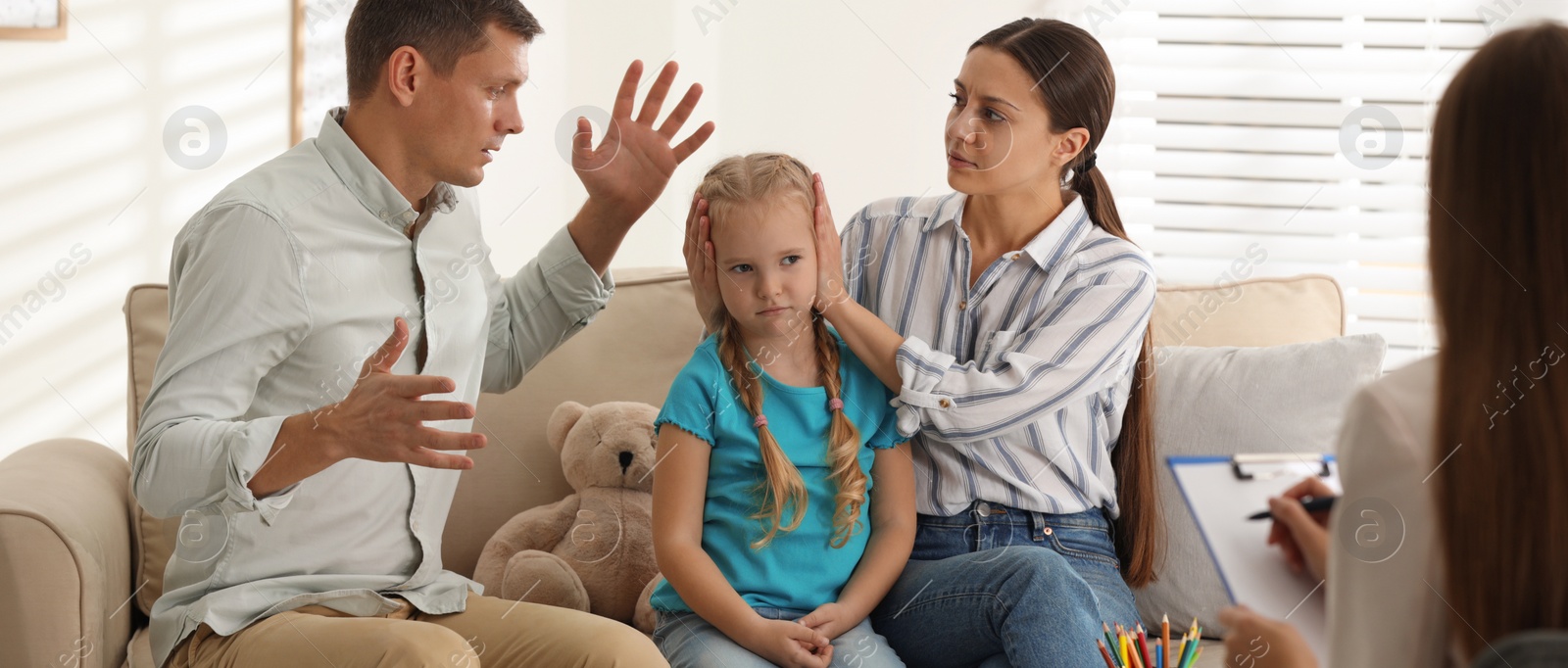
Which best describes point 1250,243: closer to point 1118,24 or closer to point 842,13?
point 1118,24

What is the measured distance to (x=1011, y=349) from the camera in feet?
4.73

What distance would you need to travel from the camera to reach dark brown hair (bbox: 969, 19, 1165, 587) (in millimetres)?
1461

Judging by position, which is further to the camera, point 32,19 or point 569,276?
point 32,19

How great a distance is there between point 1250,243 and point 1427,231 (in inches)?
90.9

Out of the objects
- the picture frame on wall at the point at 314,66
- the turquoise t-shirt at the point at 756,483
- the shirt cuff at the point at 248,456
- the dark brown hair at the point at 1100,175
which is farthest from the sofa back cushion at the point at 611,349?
the picture frame on wall at the point at 314,66

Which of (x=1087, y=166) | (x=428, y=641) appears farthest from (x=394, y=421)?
(x=1087, y=166)

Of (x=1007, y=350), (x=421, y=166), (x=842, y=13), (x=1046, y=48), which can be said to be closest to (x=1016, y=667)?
(x=1007, y=350)

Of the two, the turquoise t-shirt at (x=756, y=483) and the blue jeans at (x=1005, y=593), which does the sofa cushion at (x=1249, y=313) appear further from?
the turquoise t-shirt at (x=756, y=483)

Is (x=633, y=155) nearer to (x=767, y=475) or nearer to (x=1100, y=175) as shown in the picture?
(x=767, y=475)

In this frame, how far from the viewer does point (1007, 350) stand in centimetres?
144

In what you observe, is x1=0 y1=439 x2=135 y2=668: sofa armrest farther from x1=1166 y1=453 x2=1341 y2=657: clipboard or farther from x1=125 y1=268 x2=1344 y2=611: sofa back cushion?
x1=1166 y1=453 x2=1341 y2=657: clipboard

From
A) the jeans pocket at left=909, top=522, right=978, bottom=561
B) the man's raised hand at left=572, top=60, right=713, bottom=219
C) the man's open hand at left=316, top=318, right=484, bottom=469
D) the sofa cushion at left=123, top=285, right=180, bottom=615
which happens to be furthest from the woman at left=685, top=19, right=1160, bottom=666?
the sofa cushion at left=123, top=285, right=180, bottom=615

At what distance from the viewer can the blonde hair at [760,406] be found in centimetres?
134

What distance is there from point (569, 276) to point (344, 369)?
0.36m
